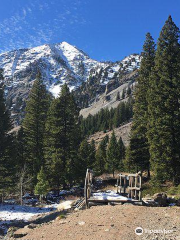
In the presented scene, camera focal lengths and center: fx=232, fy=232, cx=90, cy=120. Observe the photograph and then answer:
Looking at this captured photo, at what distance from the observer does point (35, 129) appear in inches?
1289

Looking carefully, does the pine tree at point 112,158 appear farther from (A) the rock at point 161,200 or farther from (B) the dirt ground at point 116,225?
(B) the dirt ground at point 116,225

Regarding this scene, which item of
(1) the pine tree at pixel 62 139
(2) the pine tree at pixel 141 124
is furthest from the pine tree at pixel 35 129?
(2) the pine tree at pixel 141 124

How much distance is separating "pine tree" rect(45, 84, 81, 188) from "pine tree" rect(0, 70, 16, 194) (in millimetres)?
5656

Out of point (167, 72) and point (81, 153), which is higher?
point (167, 72)

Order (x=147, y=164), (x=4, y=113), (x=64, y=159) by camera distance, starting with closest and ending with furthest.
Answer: (x=4, y=113) < (x=147, y=164) < (x=64, y=159)

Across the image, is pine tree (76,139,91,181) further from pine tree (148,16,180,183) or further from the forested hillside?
pine tree (148,16,180,183)

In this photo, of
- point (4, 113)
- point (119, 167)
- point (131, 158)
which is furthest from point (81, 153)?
point (119, 167)

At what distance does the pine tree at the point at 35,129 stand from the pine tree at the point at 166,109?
16.2 meters

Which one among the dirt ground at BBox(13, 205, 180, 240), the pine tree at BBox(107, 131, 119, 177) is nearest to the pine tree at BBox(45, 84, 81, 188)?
the dirt ground at BBox(13, 205, 180, 240)

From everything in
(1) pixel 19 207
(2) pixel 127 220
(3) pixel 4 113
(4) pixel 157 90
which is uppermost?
(4) pixel 157 90

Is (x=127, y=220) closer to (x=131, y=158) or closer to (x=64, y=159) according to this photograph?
(x=131, y=158)

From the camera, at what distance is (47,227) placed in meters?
10.3

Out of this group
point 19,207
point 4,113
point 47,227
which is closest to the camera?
point 47,227

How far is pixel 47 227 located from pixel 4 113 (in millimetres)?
18406
